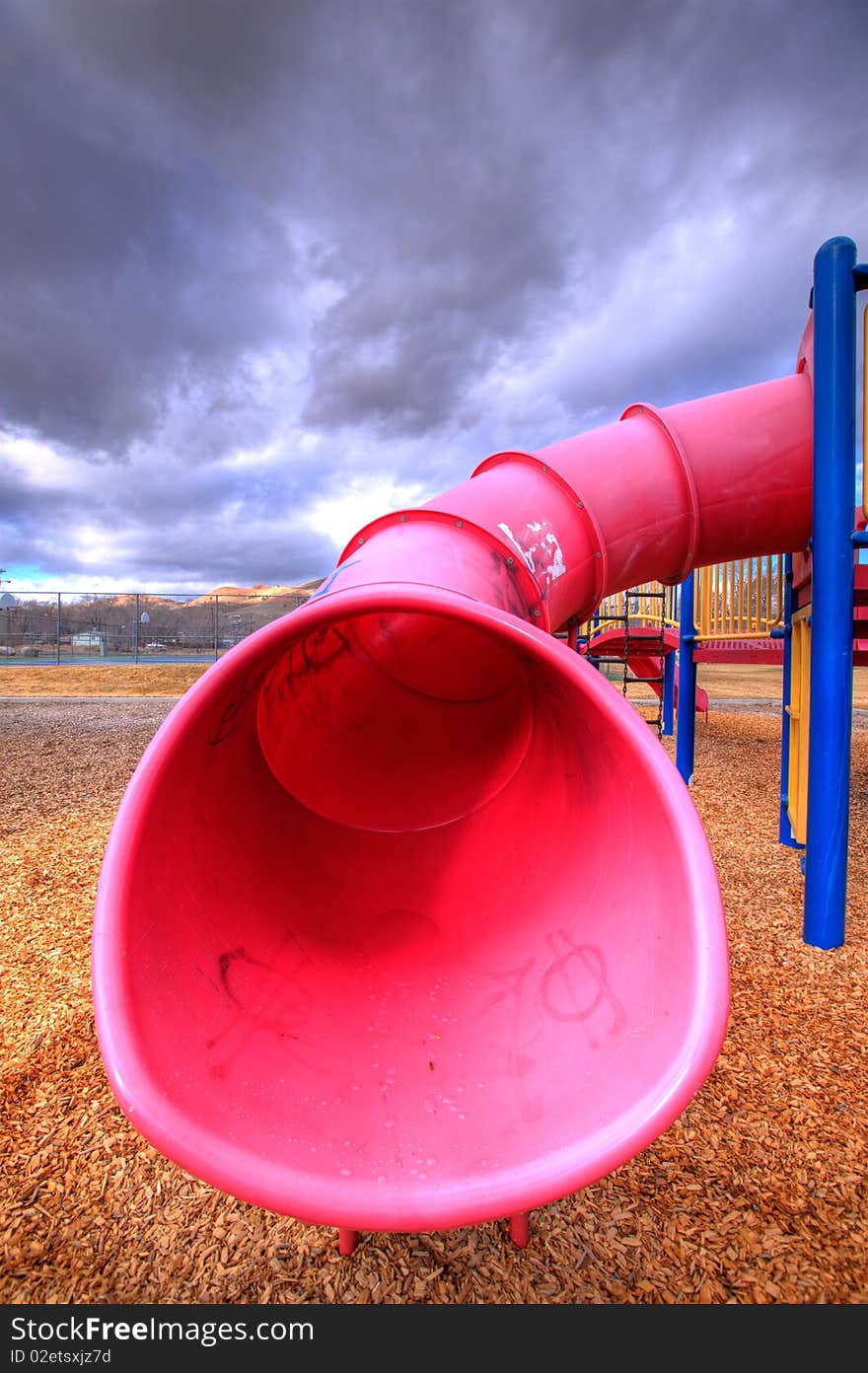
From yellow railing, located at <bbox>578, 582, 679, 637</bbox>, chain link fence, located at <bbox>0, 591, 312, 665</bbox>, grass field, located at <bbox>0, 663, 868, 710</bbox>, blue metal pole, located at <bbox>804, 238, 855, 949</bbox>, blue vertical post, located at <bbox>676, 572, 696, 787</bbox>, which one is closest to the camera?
blue metal pole, located at <bbox>804, 238, 855, 949</bbox>

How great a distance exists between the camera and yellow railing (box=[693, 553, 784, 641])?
4781 mm

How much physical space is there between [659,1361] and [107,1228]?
1.07 m

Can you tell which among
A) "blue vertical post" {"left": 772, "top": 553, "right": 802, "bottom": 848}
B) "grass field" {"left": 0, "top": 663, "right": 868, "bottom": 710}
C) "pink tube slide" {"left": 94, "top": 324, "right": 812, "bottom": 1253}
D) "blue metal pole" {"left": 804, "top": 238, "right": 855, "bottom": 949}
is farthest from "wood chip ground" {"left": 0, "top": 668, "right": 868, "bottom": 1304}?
"grass field" {"left": 0, "top": 663, "right": 868, "bottom": 710}

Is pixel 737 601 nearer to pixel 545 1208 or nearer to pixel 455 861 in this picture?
pixel 455 861

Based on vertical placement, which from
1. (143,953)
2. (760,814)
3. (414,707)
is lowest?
(760,814)

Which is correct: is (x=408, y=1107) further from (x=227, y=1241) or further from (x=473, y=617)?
(x=473, y=617)

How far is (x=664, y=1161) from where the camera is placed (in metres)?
1.44

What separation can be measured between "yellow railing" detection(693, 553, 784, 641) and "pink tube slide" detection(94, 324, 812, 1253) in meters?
2.68

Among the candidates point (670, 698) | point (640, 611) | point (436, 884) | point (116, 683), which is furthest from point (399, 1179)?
point (116, 683)

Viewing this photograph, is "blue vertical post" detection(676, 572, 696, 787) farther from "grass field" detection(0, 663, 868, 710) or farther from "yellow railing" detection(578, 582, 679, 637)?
"grass field" detection(0, 663, 868, 710)

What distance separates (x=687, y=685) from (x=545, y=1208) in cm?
449

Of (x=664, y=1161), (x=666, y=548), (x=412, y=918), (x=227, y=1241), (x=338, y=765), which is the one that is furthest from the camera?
(x=666, y=548)

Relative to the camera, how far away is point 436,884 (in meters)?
1.77

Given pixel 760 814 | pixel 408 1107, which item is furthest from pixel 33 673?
pixel 408 1107
